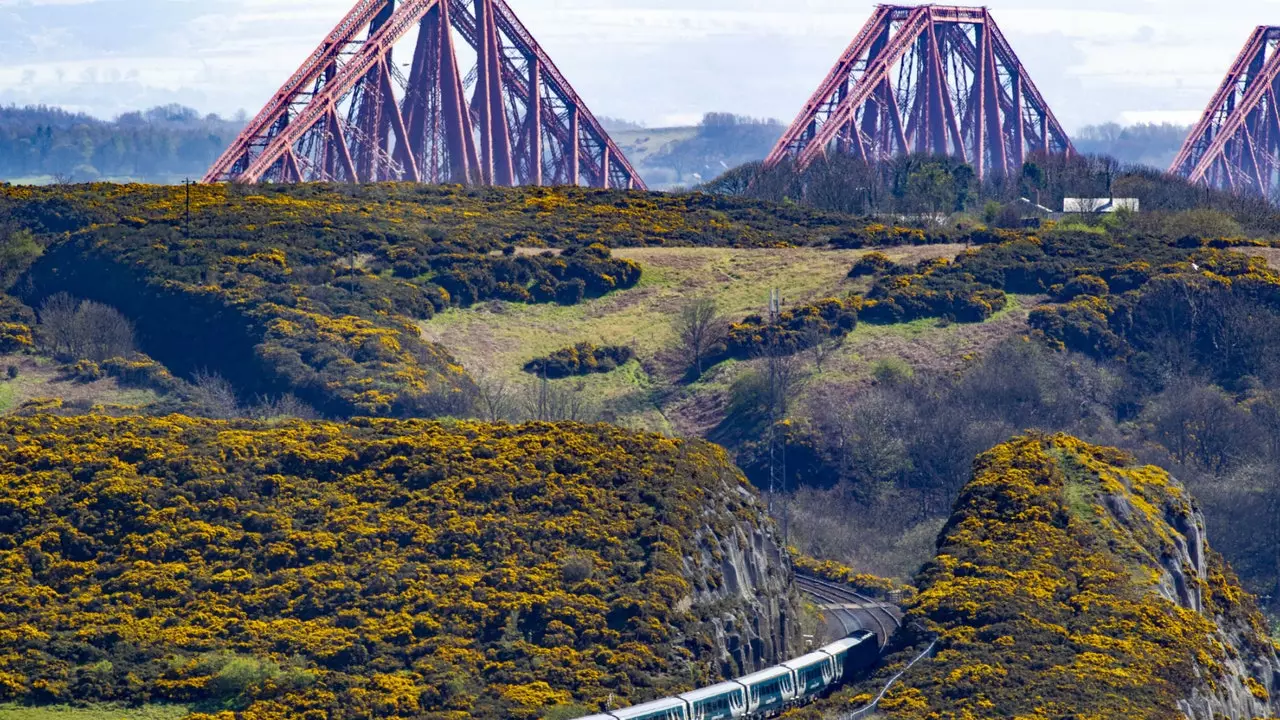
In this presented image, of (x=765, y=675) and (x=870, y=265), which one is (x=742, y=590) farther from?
(x=870, y=265)

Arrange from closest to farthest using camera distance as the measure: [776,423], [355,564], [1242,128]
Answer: [355,564]
[776,423]
[1242,128]

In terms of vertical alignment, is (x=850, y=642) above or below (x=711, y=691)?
below

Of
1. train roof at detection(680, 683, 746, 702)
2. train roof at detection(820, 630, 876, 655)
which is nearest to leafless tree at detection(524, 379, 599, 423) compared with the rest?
train roof at detection(820, 630, 876, 655)

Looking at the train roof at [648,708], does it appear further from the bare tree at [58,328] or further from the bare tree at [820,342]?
the bare tree at [58,328]

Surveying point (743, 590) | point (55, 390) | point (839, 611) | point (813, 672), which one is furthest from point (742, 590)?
point (55, 390)

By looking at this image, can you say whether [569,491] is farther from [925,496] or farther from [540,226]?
[540,226]

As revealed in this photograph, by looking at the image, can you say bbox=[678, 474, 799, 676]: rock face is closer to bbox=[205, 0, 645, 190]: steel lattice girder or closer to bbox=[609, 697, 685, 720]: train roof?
bbox=[609, 697, 685, 720]: train roof

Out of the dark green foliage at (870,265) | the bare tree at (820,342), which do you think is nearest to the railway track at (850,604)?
the bare tree at (820,342)
